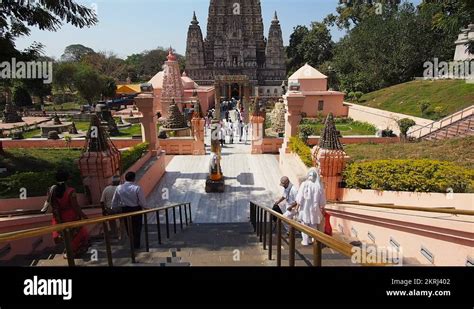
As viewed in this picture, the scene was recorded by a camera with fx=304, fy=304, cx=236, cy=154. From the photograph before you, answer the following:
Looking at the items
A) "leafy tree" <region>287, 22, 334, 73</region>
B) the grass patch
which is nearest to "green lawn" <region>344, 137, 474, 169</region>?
the grass patch

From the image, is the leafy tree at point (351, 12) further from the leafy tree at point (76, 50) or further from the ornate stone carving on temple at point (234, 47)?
the leafy tree at point (76, 50)

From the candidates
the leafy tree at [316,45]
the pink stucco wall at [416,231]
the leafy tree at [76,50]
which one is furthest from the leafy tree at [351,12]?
the leafy tree at [76,50]

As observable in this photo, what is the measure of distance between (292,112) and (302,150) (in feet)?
8.59

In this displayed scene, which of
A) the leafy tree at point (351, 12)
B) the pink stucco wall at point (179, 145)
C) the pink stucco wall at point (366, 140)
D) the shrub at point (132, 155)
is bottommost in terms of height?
the shrub at point (132, 155)

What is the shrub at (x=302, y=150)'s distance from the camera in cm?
923

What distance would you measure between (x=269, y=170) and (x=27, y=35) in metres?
9.67

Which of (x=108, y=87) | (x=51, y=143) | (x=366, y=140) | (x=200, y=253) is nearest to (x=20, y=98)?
(x=108, y=87)

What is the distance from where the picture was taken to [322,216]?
5309 mm

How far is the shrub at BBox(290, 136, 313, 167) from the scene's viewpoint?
9227 millimetres

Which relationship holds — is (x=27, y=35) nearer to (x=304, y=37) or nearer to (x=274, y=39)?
(x=274, y=39)
